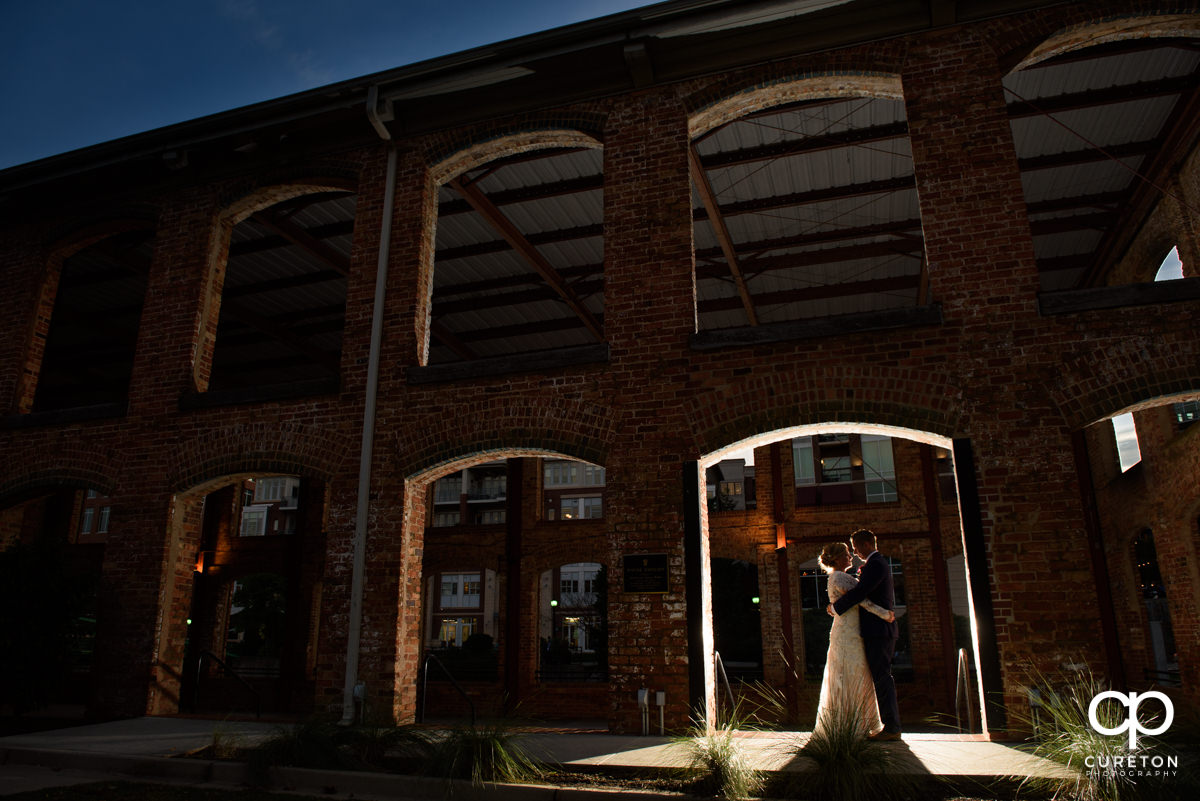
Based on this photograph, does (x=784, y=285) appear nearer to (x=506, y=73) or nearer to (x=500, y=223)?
(x=500, y=223)

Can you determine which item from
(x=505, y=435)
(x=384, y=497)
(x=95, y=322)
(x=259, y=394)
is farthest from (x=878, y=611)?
(x=95, y=322)

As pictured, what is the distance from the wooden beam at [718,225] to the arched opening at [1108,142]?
12.3 ft

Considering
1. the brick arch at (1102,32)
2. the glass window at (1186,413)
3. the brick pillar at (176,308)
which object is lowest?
the glass window at (1186,413)

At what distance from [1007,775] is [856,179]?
28.3 feet

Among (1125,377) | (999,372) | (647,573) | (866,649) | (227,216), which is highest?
(227,216)

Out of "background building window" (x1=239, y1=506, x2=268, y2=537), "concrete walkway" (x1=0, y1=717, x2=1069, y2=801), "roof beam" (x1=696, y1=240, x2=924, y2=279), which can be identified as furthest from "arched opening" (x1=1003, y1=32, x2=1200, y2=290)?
"background building window" (x1=239, y1=506, x2=268, y2=537)

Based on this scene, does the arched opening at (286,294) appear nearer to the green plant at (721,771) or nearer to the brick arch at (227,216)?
the brick arch at (227,216)

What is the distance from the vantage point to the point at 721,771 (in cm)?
507

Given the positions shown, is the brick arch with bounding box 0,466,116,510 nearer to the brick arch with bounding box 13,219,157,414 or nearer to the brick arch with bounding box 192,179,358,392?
the brick arch with bounding box 13,219,157,414

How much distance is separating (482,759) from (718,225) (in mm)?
8513

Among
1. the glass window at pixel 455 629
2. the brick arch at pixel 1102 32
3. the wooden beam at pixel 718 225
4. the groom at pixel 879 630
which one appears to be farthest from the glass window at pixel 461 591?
the brick arch at pixel 1102 32

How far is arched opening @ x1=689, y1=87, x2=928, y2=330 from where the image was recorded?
9.99 m

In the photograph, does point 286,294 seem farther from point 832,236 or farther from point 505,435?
point 832,236

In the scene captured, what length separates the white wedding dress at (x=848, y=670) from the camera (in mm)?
6070
